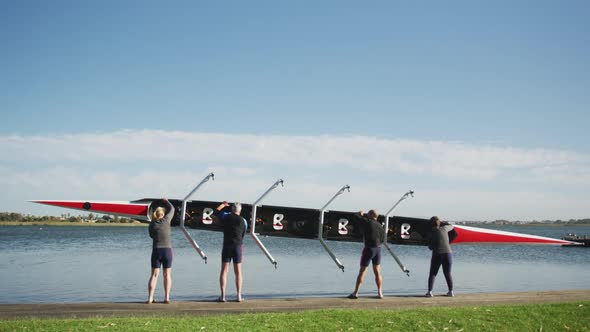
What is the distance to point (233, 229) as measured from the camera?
32.9 feet

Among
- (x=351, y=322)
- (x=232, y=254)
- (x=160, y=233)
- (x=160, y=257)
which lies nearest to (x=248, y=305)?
(x=232, y=254)

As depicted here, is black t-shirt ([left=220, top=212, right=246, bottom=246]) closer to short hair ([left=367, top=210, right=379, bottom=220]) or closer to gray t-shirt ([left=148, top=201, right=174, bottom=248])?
gray t-shirt ([left=148, top=201, right=174, bottom=248])

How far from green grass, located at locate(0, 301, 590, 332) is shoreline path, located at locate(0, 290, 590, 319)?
89 centimetres

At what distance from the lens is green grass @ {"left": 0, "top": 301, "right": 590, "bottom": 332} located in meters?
7.08

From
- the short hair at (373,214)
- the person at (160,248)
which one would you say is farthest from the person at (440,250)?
the person at (160,248)

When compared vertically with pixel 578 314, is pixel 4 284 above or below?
below

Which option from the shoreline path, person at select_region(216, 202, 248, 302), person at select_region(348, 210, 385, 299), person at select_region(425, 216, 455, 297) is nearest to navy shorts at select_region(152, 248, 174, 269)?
the shoreline path

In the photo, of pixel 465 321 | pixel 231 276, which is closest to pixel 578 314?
pixel 465 321

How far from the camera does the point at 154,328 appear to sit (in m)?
6.94

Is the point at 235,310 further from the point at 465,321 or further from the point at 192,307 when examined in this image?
the point at 465,321

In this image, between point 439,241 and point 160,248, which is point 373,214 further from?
point 160,248

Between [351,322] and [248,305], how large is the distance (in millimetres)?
2653

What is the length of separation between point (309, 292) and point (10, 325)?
9.46 m

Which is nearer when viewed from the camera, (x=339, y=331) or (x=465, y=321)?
(x=339, y=331)
